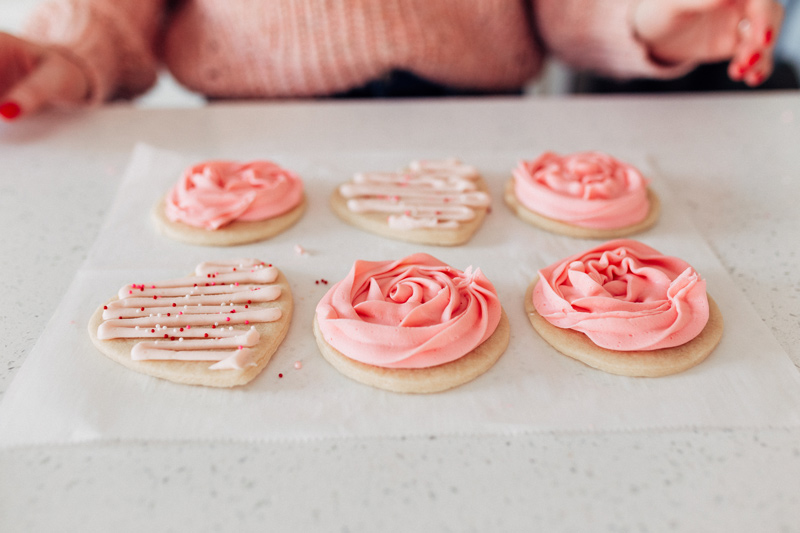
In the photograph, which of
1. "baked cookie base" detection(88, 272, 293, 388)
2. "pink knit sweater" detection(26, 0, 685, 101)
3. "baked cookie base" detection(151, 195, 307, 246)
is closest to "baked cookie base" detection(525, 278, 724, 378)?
"baked cookie base" detection(88, 272, 293, 388)

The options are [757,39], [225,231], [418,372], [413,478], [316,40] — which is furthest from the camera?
[316,40]

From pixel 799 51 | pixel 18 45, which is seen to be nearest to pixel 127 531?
pixel 18 45

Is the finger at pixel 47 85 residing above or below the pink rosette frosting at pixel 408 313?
above

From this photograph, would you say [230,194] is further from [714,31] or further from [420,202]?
[714,31]

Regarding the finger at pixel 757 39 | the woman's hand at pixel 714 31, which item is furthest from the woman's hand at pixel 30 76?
the finger at pixel 757 39

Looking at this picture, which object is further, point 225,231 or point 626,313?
point 225,231

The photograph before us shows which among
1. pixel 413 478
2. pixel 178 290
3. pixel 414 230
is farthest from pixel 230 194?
pixel 413 478

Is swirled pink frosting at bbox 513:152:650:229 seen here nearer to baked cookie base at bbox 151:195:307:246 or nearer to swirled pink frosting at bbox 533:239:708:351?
swirled pink frosting at bbox 533:239:708:351

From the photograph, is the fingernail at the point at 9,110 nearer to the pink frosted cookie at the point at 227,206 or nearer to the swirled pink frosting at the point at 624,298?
the pink frosted cookie at the point at 227,206
